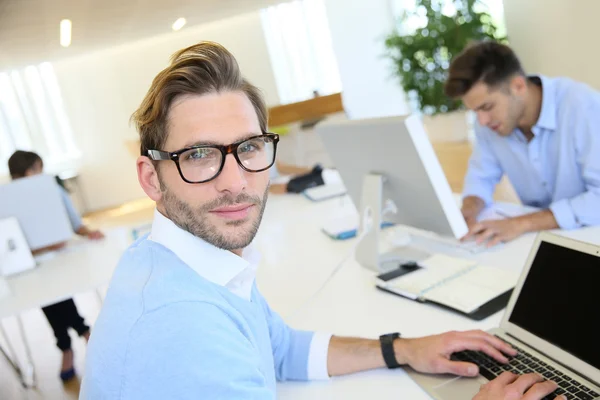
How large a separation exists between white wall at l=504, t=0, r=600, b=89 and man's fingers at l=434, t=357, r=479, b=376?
309 cm

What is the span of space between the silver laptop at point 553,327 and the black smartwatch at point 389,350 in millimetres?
34

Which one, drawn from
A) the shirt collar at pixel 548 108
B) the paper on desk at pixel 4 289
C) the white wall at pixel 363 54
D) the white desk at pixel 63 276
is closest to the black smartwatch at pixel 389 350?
the shirt collar at pixel 548 108

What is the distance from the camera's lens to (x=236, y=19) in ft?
26.5

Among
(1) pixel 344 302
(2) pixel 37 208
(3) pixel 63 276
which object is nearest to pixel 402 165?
(1) pixel 344 302

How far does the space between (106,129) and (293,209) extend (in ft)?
21.3

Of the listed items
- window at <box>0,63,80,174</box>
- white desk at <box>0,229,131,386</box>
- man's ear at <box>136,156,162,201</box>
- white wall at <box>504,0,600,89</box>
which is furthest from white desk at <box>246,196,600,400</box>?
window at <box>0,63,80,174</box>

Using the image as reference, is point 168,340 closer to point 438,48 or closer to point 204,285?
point 204,285

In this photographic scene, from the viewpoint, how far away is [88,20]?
5.54 metres

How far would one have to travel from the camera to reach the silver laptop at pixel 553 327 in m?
0.82

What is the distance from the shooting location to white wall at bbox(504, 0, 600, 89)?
3.32 m

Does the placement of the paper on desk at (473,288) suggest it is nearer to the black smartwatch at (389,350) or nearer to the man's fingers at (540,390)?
the black smartwatch at (389,350)

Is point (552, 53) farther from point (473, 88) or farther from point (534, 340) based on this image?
point (534, 340)

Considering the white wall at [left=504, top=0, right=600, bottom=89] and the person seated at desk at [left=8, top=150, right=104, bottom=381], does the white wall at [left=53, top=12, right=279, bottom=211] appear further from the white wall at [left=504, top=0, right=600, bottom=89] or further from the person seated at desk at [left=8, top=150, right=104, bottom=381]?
the person seated at desk at [left=8, top=150, right=104, bottom=381]

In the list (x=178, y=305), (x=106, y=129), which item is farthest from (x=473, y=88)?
(x=106, y=129)
